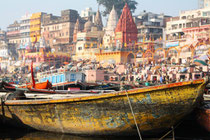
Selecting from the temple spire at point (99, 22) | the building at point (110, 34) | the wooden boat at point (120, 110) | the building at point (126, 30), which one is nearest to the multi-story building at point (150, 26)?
the building at point (126, 30)

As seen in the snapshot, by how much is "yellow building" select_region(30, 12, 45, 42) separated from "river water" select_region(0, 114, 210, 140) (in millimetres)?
77653

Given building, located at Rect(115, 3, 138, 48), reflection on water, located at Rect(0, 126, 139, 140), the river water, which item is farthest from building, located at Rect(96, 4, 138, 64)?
reflection on water, located at Rect(0, 126, 139, 140)

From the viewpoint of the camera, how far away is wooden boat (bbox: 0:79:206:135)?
9.82 meters

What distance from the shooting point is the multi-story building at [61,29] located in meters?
76.4

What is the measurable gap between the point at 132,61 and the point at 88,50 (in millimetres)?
12016

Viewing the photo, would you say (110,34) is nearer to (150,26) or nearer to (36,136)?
(150,26)

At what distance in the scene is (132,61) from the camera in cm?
5072

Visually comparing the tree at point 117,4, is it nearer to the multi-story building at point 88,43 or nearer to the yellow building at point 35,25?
the multi-story building at point 88,43

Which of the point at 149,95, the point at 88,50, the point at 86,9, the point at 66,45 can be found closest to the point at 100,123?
the point at 149,95

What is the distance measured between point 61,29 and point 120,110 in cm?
7173

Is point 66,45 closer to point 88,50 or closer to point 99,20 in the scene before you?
point 99,20

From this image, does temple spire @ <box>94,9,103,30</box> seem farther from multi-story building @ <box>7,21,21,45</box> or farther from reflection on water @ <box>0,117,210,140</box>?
reflection on water @ <box>0,117,210,140</box>

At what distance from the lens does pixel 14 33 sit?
95812 millimetres

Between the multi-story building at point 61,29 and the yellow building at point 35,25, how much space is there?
145 inches
